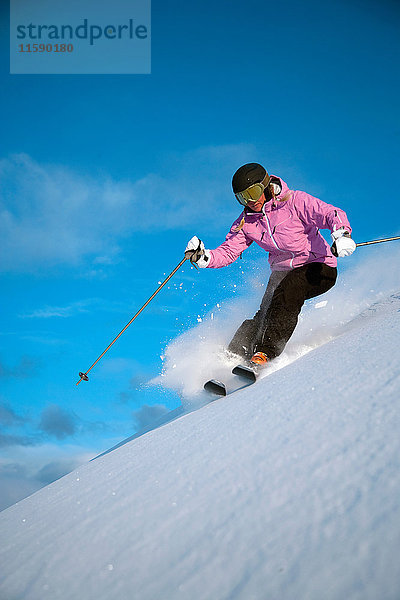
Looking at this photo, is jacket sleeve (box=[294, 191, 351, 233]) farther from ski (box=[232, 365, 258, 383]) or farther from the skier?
ski (box=[232, 365, 258, 383])

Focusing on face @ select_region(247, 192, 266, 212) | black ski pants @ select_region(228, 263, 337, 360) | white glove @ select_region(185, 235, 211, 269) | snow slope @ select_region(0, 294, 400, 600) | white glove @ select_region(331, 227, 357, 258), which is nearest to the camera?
snow slope @ select_region(0, 294, 400, 600)

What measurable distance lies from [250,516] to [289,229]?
8.25 feet

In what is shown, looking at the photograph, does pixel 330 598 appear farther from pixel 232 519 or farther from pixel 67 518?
pixel 67 518

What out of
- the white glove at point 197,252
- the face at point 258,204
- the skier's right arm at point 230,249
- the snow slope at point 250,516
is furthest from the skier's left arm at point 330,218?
the snow slope at point 250,516

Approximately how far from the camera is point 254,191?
2797 millimetres

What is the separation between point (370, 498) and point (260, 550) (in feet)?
0.89

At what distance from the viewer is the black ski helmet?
278 centimetres

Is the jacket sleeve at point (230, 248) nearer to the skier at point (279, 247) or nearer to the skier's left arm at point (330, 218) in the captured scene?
the skier at point (279, 247)

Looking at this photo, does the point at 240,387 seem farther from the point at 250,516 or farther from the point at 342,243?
the point at 250,516

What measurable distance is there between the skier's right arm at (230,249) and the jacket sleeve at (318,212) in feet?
1.83

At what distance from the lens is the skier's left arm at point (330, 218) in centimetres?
265

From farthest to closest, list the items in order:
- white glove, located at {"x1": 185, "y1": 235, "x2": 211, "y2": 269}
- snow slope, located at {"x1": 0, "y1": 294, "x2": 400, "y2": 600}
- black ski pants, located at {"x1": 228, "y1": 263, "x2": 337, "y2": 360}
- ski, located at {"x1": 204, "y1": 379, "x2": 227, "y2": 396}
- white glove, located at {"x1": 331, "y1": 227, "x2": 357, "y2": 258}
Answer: white glove, located at {"x1": 185, "y1": 235, "x2": 211, "y2": 269}
black ski pants, located at {"x1": 228, "y1": 263, "x2": 337, "y2": 360}
white glove, located at {"x1": 331, "y1": 227, "x2": 357, "y2": 258}
ski, located at {"x1": 204, "y1": 379, "x2": 227, "y2": 396}
snow slope, located at {"x1": 0, "y1": 294, "x2": 400, "y2": 600}

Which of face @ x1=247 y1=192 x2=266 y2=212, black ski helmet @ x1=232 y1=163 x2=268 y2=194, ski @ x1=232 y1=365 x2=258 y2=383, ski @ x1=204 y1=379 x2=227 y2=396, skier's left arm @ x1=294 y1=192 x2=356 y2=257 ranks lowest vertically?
ski @ x1=204 y1=379 x2=227 y2=396

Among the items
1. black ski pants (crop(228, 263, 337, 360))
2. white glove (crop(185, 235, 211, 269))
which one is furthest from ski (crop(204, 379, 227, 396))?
white glove (crop(185, 235, 211, 269))
